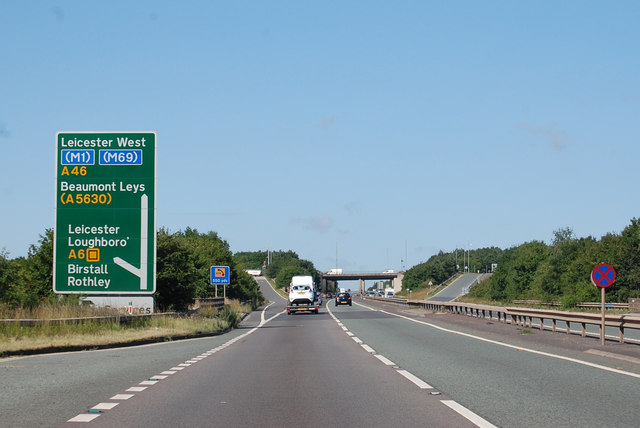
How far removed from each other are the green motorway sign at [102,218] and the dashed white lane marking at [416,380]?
15.4m

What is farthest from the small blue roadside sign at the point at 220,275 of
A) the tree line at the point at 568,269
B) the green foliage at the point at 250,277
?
the tree line at the point at 568,269

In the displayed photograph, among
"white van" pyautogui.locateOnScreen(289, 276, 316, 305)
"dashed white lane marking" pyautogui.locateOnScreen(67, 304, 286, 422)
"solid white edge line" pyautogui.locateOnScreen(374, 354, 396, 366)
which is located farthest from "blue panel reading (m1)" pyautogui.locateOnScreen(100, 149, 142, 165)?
"white van" pyautogui.locateOnScreen(289, 276, 316, 305)

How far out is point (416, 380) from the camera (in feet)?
45.1

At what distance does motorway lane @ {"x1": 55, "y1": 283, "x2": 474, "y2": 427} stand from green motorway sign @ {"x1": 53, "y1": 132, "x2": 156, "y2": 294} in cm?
1072

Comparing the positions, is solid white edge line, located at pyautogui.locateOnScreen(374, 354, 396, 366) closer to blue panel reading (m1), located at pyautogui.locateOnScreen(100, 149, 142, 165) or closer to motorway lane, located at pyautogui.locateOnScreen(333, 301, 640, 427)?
motorway lane, located at pyautogui.locateOnScreen(333, 301, 640, 427)

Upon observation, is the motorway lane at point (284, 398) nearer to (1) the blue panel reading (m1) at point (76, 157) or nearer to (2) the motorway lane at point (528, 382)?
(2) the motorway lane at point (528, 382)

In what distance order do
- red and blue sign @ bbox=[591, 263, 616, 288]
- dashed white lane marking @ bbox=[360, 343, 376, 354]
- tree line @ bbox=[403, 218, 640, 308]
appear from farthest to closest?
tree line @ bbox=[403, 218, 640, 308] → red and blue sign @ bbox=[591, 263, 616, 288] → dashed white lane marking @ bbox=[360, 343, 376, 354]

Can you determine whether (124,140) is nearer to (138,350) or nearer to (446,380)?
(138,350)

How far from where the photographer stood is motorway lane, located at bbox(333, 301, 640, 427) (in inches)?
380

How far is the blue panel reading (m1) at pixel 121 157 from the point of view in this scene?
2873 cm

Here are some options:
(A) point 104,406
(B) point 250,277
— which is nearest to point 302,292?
→ (B) point 250,277

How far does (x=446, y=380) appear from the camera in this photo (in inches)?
541

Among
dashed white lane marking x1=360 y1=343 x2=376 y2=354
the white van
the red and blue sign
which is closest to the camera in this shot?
dashed white lane marking x1=360 y1=343 x2=376 y2=354

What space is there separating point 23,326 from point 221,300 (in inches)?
1313
